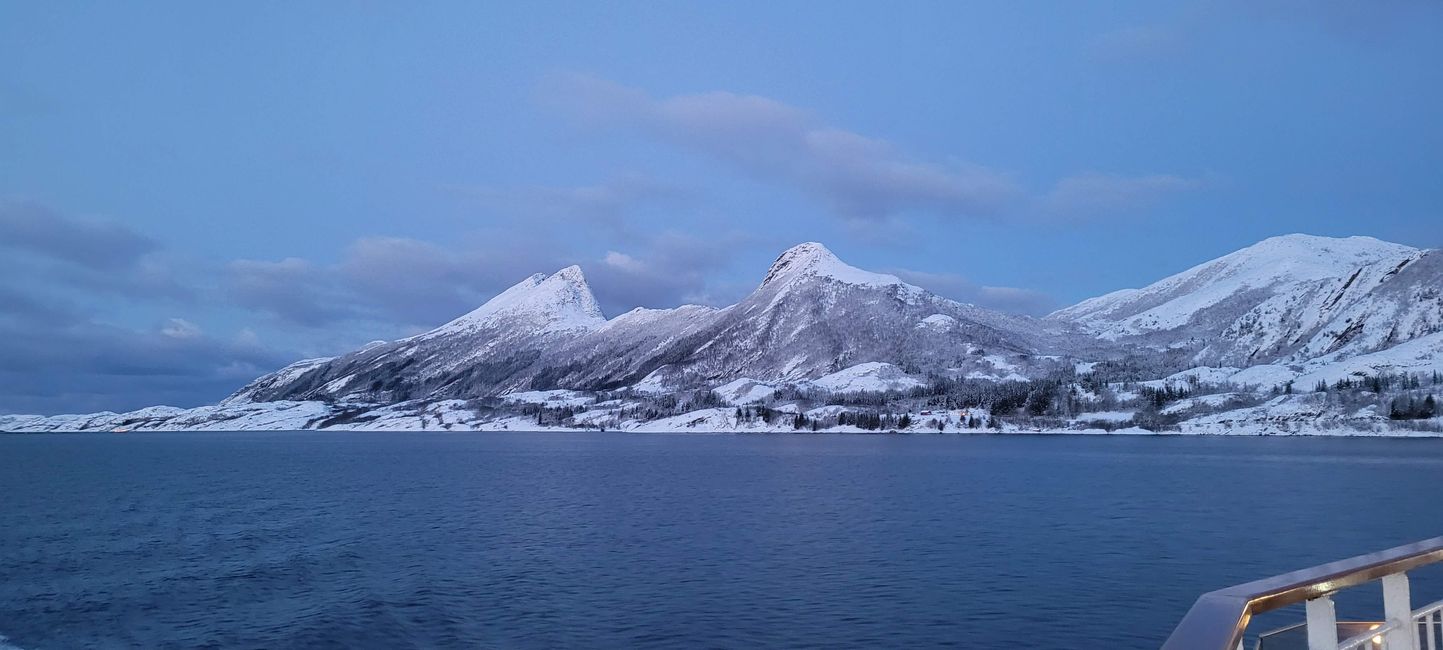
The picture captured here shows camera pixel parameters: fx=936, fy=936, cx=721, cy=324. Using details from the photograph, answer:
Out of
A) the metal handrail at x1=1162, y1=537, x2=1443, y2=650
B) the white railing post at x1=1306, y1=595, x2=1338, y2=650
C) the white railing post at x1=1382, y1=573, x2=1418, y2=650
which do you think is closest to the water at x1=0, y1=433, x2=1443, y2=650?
the white railing post at x1=1382, y1=573, x2=1418, y2=650

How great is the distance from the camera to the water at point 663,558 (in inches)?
1656

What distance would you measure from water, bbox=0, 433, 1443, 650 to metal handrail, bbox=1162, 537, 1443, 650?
31492 mm

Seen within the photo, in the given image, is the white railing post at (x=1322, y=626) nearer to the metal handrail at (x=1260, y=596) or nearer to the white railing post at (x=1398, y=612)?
the metal handrail at (x=1260, y=596)

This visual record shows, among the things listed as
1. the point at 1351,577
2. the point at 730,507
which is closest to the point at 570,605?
the point at 1351,577

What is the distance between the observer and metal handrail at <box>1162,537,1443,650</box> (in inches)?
270

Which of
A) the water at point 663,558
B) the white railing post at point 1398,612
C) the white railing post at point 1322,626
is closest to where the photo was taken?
the white railing post at point 1322,626

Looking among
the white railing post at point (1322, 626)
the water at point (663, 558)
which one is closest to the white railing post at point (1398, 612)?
the white railing post at point (1322, 626)

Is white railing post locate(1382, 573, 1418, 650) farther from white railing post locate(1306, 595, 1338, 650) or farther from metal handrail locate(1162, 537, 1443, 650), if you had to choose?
white railing post locate(1306, 595, 1338, 650)

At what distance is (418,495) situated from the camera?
11194 centimetres

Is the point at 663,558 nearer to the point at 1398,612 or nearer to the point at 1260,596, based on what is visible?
the point at 1398,612

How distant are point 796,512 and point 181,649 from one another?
189ft

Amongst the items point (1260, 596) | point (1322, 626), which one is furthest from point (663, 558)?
point (1260, 596)

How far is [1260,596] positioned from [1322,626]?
1433 mm

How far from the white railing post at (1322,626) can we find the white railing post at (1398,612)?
163 cm
